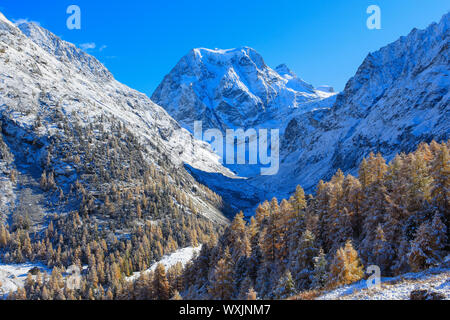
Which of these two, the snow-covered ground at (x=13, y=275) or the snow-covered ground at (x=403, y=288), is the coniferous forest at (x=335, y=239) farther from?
the snow-covered ground at (x=13, y=275)

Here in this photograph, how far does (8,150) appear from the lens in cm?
18212

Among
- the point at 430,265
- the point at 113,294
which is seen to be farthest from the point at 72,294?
the point at 430,265

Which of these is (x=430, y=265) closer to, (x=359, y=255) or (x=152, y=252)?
(x=359, y=255)

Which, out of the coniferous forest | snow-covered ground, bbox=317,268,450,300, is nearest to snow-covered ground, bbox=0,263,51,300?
the coniferous forest

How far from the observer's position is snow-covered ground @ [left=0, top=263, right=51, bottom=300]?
4469 inches

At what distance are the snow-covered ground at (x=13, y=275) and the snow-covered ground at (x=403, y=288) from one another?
12600cm

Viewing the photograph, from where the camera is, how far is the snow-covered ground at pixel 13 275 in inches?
4469

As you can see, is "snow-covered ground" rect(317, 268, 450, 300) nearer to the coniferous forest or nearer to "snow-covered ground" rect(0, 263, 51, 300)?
the coniferous forest

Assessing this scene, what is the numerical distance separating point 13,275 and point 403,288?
476ft

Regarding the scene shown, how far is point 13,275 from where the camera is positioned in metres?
122

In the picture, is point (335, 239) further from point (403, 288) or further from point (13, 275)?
point (13, 275)

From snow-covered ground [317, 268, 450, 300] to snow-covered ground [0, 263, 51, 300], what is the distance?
126 meters

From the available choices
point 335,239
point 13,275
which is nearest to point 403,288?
point 335,239

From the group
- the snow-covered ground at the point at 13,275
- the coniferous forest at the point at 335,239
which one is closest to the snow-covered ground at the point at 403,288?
the coniferous forest at the point at 335,239
